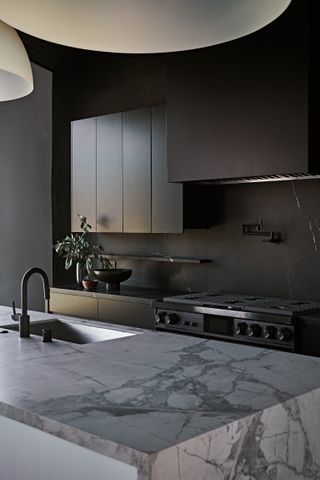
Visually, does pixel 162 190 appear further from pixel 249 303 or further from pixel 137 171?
pixel 249 303

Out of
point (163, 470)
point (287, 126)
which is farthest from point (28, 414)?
point (287, 126)

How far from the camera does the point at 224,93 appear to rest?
13.7 feet

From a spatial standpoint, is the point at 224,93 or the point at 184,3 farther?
the point at 224,93

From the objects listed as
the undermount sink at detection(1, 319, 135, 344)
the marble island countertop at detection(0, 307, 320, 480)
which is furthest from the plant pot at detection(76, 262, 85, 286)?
the marble island countertop at detection(0, 307, 320, 480)

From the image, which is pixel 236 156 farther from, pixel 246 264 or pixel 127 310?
pixel 127 310

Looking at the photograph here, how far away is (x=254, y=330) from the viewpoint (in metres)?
3.82

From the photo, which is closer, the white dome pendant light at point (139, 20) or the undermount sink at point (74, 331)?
the white dome pendant light at point (139, 20)

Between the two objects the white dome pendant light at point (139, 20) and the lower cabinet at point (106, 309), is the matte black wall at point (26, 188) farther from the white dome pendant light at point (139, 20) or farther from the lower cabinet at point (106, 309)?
the white dome pendant light at point (139, 20)

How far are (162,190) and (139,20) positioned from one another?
324cm

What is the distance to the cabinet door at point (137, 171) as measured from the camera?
4.93m

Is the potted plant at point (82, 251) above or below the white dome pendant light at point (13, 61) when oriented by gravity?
below

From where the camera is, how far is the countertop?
466 cm

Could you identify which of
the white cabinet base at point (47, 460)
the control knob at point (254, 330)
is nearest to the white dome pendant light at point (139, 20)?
the white cabinet base at point (47, 460)

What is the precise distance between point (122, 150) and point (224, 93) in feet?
4.16
